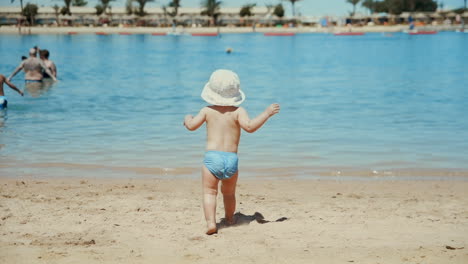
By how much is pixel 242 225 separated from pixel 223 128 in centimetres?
87

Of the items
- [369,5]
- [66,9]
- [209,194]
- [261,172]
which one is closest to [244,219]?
[209,194]

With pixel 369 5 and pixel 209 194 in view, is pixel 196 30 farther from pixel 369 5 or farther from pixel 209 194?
pixel 209 194

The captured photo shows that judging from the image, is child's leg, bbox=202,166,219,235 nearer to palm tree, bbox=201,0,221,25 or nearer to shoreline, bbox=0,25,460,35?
shoreline, bbox=0,25,460,35

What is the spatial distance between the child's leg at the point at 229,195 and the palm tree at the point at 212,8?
124 metres

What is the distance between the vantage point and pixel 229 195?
17.2 feet

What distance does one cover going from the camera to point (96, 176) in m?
8.06

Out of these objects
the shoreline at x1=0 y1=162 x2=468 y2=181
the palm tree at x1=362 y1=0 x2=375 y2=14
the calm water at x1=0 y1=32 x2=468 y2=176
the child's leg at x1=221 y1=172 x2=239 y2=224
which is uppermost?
the palm tree at x1=362 y1=0 x2=375 y2=14

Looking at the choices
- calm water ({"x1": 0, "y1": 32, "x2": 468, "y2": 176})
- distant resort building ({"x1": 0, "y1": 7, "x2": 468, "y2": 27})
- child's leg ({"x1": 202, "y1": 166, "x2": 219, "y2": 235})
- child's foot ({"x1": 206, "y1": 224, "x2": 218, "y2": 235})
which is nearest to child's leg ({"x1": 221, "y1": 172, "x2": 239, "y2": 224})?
child's leg ({"x1": 202, "y1": 166, "x2": 219, "y2": 235})

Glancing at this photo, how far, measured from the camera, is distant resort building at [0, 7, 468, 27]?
129375 mm

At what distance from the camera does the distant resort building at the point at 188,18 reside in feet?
424

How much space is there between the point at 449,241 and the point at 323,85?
18477 millimetres

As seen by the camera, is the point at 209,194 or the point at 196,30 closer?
the point at 209,194

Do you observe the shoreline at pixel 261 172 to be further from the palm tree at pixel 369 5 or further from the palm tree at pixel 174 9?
the palm tree at pixel 369 5

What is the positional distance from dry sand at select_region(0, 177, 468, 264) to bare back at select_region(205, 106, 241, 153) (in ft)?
2.29
